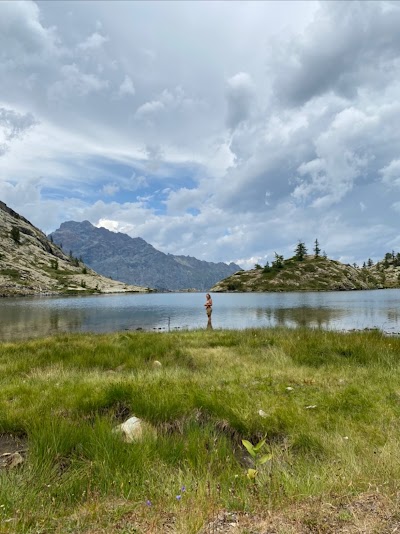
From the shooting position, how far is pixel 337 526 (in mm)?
3627

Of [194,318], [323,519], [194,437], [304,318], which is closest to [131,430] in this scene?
[194,437]

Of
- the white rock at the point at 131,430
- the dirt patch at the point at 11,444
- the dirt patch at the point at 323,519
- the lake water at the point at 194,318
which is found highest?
the dirt patch at the point at 323,519

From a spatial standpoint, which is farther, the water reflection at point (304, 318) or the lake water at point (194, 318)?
the water reflection at point (304, 318)

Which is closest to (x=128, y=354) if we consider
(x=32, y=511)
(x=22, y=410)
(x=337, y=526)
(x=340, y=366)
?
(x=22, y=410)

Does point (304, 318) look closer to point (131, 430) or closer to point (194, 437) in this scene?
point (131, 430)

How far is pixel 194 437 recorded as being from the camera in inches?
258

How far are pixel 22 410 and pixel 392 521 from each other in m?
8.01

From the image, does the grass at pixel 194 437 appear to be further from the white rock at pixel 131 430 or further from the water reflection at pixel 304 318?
the water reflection at pixel 304 318

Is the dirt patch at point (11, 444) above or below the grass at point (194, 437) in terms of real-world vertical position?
below

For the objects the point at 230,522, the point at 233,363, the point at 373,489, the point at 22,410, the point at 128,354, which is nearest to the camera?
the point at 230,522

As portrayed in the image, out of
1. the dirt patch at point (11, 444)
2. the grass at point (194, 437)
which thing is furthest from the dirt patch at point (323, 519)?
the dirt patch at point (11, 444)

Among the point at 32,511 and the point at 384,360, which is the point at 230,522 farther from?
the point at 384,360

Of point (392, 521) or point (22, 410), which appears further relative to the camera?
point (22, 410)

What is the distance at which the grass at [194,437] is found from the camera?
4.28m
